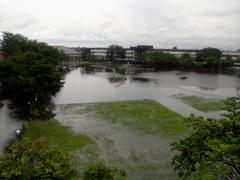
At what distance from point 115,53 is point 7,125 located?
7986 cm

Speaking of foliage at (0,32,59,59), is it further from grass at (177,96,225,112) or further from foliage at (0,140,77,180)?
foliage at (0,140,77,180)

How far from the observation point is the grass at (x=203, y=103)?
91.1 feet

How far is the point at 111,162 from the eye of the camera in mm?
14719

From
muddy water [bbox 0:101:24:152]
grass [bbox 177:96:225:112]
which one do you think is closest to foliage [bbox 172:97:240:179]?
muddy water [bbox 0:101:24:152]

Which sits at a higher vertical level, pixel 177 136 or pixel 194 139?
pixel 194 139

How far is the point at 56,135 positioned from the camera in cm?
1883

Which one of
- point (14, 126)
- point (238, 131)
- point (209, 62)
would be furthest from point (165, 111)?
point (209, 62)

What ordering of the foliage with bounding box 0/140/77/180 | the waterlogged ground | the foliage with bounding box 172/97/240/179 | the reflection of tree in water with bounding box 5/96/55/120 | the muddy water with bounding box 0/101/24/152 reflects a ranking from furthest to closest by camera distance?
the reflection of tree in water with bounding box 5/96/55/120, the muddy water with bounding box 0/101/24/152, the waterlogged ground, the foliage with bounding box 172/97/240/179, the foliage with bounding box 0/140/77/180

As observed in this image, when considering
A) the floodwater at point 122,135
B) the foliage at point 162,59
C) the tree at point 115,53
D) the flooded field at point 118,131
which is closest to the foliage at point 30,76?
the flooded field at point 118,131

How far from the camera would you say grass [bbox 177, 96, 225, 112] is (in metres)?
27.8

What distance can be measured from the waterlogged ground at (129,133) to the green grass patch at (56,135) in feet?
2.40

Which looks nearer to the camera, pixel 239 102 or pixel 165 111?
pixel 239 102

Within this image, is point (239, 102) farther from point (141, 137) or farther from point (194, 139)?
point (141, 137)

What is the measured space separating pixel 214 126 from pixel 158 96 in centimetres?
2513
